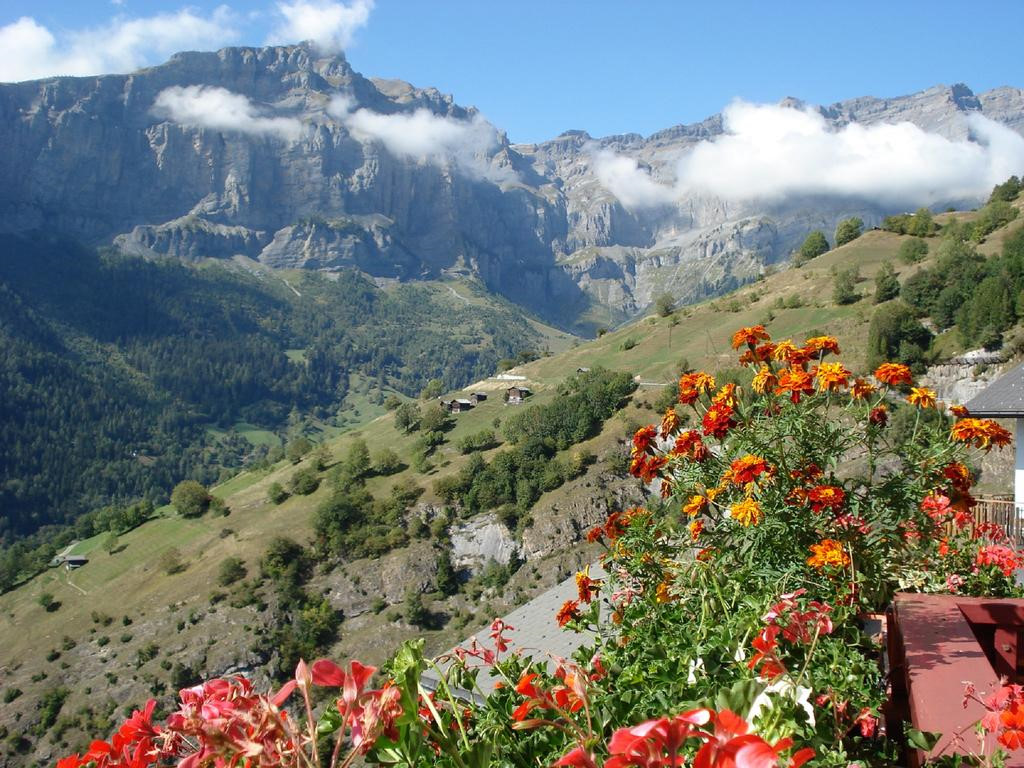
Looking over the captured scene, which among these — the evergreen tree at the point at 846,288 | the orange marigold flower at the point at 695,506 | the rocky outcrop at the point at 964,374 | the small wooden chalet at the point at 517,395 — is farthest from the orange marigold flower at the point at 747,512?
the small wooden chalet at the point at 517,395

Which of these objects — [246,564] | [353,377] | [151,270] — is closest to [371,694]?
[246,564]

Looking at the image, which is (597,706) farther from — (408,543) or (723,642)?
(408,543)

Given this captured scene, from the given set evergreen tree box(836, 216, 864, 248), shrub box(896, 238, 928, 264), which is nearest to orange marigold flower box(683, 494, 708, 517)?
shrub box(896, 238, 928, 264)

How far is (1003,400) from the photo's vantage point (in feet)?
37.2

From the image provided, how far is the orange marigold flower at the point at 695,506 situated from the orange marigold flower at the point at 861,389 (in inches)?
41.2

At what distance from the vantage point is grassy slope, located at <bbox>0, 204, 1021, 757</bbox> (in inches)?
2034

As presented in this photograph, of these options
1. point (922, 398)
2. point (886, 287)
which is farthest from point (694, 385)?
point (886, 287)

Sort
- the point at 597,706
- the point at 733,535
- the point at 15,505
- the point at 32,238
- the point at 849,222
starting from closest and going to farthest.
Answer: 1. the point at 597,706
2. the point at 733,535
3. the point at 849,222
4. the point at 15,505
5. the point at 32,238

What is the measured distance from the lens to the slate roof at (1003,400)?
35.8 feet

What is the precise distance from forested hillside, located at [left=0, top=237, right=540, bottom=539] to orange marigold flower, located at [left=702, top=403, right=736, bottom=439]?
132 m

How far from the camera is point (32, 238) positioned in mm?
190250

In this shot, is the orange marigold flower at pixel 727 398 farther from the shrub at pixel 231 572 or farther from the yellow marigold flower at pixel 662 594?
the shrub at pixel 231 572

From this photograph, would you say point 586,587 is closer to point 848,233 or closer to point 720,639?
point 720,639

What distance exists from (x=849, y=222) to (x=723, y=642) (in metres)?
83.7
